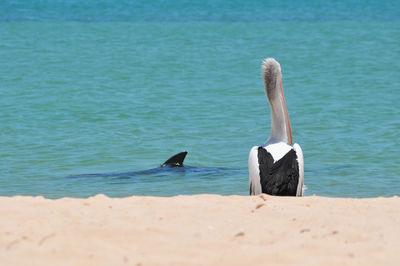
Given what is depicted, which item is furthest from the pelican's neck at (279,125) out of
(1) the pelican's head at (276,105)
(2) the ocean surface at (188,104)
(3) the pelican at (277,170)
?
(2) the ocean surface at (188,104)

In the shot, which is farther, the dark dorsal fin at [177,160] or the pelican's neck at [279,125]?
the dark dorsal fin at [177,160]

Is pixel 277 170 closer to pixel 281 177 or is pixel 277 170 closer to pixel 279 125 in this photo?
pixel 281 177

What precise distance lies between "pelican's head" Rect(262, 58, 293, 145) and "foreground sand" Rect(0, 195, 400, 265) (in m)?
1.40

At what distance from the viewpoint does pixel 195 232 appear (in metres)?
4.41

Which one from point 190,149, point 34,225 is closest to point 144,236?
point 34,225

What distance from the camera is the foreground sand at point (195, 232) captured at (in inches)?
153

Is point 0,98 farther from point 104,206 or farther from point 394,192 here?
point 104,206

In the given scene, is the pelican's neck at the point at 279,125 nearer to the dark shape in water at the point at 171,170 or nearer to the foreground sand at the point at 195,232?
the foreground sand at the point at 195,232

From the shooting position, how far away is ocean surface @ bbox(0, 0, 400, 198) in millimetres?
9523

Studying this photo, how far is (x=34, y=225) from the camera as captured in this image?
4.55m

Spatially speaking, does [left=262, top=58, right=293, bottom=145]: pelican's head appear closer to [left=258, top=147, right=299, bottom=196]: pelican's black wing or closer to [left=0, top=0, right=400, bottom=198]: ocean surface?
[left=258, top=147, right=299, bottom=196]: pelican's black wing

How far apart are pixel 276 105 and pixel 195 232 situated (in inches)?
118

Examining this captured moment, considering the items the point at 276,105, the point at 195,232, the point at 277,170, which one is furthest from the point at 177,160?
the point at 195,232

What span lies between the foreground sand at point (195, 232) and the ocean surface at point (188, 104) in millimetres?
3105
